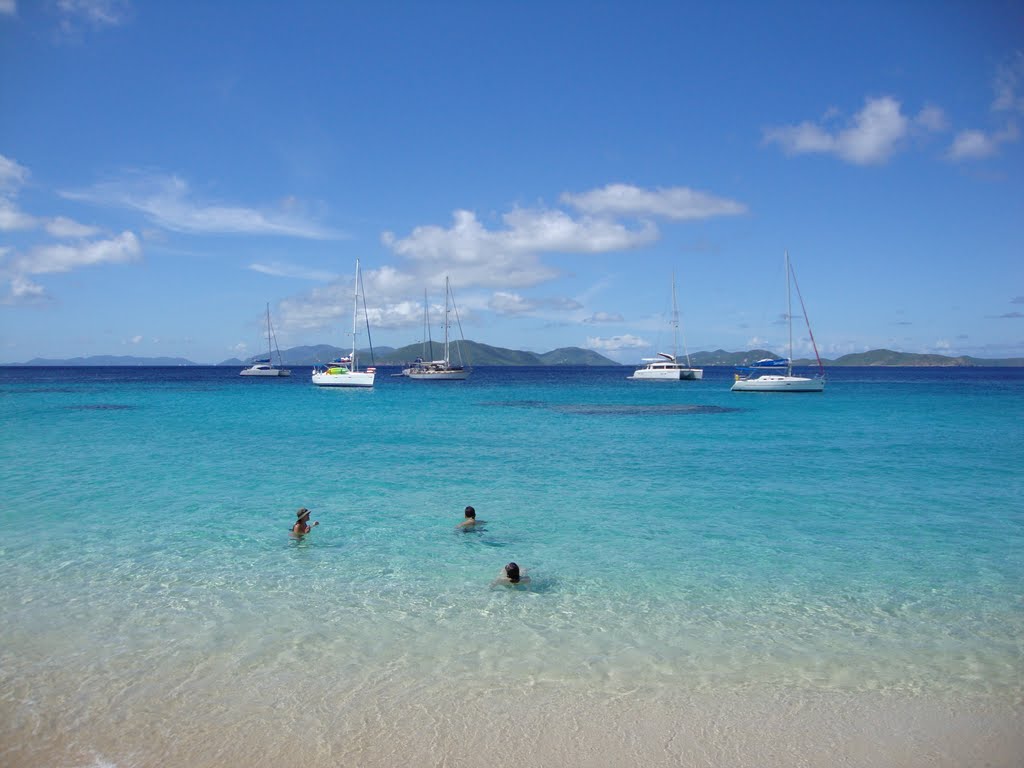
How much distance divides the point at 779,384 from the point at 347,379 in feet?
156

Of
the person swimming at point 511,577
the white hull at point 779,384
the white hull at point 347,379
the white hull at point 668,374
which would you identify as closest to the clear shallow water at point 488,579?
the person swimming at point 511,577

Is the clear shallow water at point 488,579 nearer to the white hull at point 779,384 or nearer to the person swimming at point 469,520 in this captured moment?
the person swimming at point 469,520

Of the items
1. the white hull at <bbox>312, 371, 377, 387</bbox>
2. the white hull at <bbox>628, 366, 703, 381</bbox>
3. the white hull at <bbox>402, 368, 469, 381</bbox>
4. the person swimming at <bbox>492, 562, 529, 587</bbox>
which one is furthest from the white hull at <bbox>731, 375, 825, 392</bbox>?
the person swimming at <bbox>492, 562, 529, 587</bbox>

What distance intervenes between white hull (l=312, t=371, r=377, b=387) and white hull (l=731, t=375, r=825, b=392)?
135 ft

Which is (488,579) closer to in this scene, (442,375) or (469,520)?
(469,520)

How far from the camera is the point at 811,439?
31.2 metres

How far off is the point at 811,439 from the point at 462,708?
28.5m

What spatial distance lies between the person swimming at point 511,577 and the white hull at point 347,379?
63.0 metres

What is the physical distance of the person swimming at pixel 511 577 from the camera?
10852mm

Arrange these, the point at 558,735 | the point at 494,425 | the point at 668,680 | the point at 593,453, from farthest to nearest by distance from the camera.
→ 1. the point at 494,425
2. the point at 593,453
3. the point at 668,680
4. the point at 558,735

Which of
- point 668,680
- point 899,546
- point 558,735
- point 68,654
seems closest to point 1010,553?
point 899,546

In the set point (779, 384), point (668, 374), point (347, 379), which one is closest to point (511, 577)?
point (779, 384)

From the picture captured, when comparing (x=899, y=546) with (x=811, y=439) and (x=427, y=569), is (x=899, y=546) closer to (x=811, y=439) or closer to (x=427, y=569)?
(x=427, y=569)

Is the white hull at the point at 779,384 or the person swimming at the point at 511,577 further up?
the white hull at the point at 779,384
